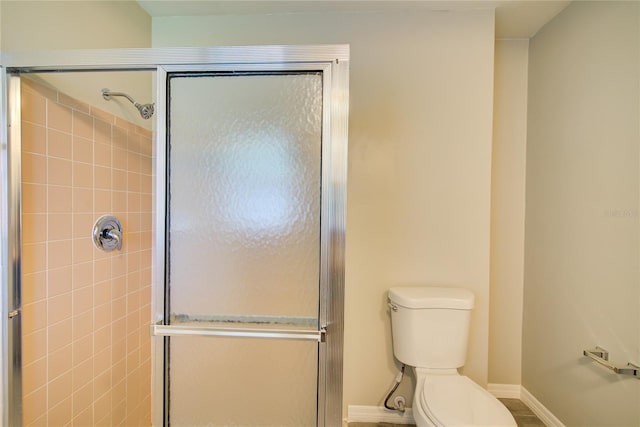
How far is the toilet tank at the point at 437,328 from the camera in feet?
4.51

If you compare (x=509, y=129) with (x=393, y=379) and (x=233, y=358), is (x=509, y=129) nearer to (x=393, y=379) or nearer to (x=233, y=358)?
(x=393, y=379)

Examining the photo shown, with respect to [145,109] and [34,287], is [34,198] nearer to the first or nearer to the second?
[34,287]

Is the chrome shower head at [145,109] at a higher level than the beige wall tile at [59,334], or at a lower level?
higher

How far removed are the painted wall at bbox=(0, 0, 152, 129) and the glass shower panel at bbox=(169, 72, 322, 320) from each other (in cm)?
53

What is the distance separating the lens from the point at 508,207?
5.60 feet

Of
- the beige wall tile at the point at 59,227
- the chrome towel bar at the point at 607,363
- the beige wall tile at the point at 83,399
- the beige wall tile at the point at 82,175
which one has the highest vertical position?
the beige wall tile at the point at 82,175

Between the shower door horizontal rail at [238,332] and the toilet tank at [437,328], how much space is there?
26.0 inches

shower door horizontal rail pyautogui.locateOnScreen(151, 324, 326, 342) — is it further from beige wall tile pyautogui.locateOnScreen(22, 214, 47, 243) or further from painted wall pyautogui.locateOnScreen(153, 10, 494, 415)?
painted wall pyautogui.locateOnScreen(153, 10, 494, 415)

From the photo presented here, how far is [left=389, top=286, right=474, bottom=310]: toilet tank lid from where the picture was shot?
1374 millimetres

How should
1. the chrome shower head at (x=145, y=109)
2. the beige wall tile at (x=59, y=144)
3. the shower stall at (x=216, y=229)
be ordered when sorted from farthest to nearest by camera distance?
the chrome shower head at (x=145, y=109), the beige wall tile at (x=59, y=144), the shower stall at (x=216, y=229)

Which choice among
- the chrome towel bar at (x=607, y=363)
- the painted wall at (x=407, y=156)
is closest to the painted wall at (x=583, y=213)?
the chrome towel bar at (x=607, y=363)

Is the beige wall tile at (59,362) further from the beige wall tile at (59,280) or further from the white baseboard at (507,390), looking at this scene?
the white baseboard at (507,390)

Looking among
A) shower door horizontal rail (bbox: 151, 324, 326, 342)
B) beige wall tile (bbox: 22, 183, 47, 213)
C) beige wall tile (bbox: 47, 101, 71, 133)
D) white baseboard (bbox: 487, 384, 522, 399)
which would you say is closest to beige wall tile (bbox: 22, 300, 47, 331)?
beige wall tile (bbox: 22, 183, 47, 213)

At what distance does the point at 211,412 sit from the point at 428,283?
1.22 m
